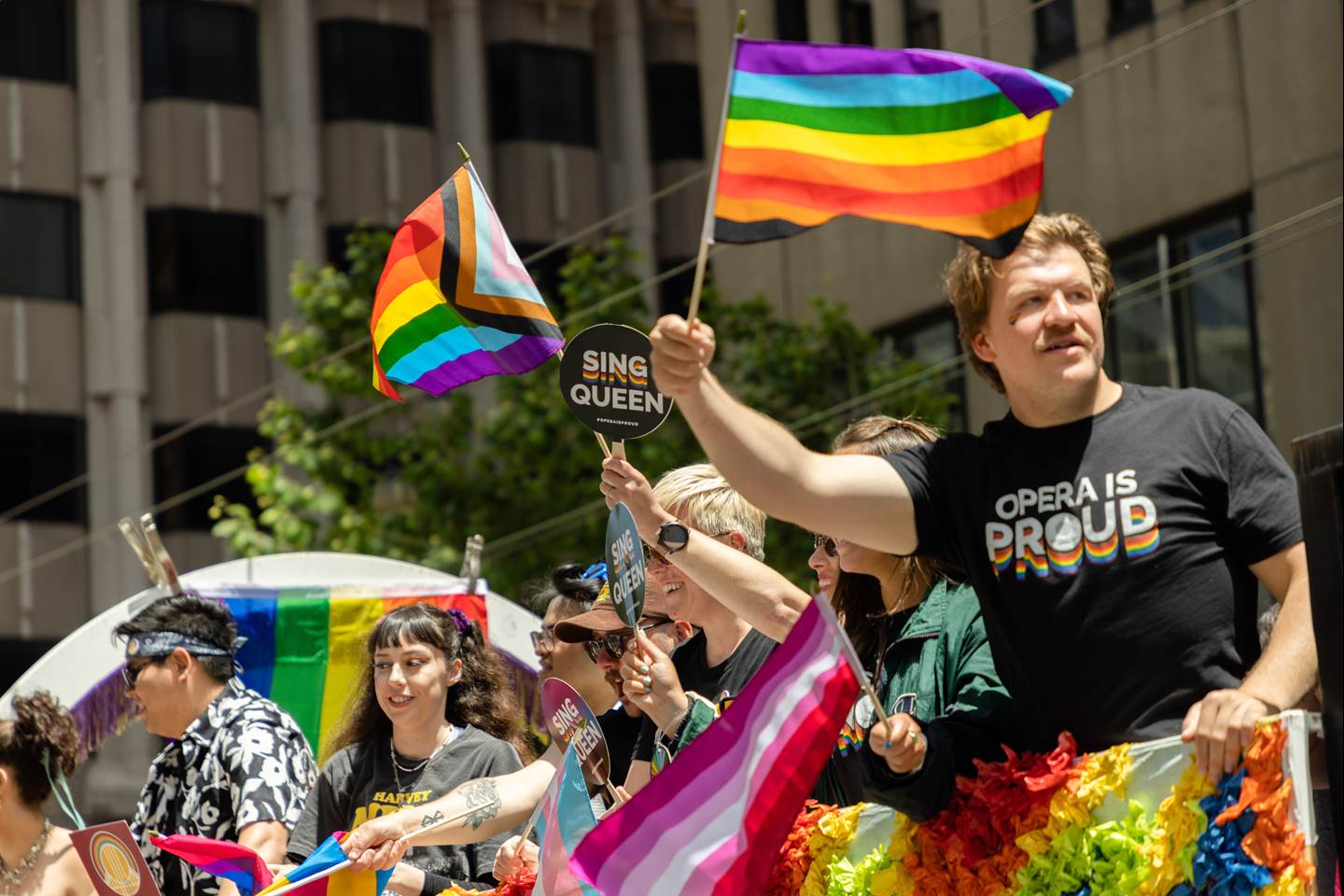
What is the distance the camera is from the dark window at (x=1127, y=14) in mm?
15461

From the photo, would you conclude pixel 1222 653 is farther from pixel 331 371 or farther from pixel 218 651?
pixel 331 371

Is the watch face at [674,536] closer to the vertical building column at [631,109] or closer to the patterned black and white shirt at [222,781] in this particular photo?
the patterned black and white shirt at [222,781]

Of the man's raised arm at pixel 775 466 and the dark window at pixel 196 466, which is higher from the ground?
the man's raised arm at pixel 775 466

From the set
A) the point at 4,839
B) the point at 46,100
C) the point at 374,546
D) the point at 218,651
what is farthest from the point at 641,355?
the point at 46,100

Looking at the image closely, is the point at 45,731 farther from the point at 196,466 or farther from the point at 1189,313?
the point at 196,466

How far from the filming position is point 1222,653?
3.30m

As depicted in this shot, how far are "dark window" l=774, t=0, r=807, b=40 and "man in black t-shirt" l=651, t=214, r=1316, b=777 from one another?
16.5 metres

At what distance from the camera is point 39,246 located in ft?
83.9

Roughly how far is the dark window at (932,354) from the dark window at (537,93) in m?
10.9

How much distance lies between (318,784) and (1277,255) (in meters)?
10.6

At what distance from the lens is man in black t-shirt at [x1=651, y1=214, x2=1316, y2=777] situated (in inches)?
128

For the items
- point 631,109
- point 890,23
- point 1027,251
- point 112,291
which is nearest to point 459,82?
point 631,109

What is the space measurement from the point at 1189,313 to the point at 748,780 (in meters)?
12.8

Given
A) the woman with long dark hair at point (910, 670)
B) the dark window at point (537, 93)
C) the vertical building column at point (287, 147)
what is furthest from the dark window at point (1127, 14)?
the vertical building column at point (287, 147)
